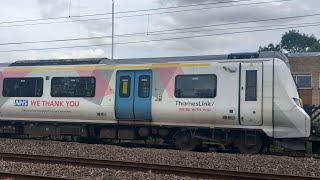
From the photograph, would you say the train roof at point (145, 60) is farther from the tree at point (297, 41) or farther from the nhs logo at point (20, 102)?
the tree at point (297, 41)

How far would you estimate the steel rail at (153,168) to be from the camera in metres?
9.73

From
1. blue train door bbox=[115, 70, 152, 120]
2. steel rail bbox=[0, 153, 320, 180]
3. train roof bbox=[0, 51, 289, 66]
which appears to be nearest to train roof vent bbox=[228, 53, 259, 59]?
train roof bbox=[0, 51, 289, 66]

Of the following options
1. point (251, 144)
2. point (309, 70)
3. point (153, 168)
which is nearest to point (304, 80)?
point (309, 70)

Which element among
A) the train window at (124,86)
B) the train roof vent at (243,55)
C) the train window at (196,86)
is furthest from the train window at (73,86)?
the train roof vent at (243,55)

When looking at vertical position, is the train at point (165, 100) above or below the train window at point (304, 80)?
below

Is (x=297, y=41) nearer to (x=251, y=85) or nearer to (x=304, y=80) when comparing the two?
(x=304, y=80)

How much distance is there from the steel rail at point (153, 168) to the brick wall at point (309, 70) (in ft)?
67.5

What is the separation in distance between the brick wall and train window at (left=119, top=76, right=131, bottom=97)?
17051 mm

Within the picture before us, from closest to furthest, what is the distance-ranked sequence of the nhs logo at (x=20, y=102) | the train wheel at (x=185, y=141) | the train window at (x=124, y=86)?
1. the train wheel at (x=185, y=141)
2. the train window at (x=124, y=86)
3. the nhs logo at (x=20, y=102)

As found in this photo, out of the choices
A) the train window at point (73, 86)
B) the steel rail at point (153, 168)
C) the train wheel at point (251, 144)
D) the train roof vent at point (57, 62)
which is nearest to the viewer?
the steel rail at point (153, 168)

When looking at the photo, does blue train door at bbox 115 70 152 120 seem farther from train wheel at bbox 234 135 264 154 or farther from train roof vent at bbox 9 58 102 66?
train wheel at bbox 234 135 264 154

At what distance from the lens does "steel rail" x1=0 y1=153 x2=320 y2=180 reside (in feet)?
31.9

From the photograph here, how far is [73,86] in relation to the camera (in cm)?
1683

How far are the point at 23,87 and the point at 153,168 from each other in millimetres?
9044
